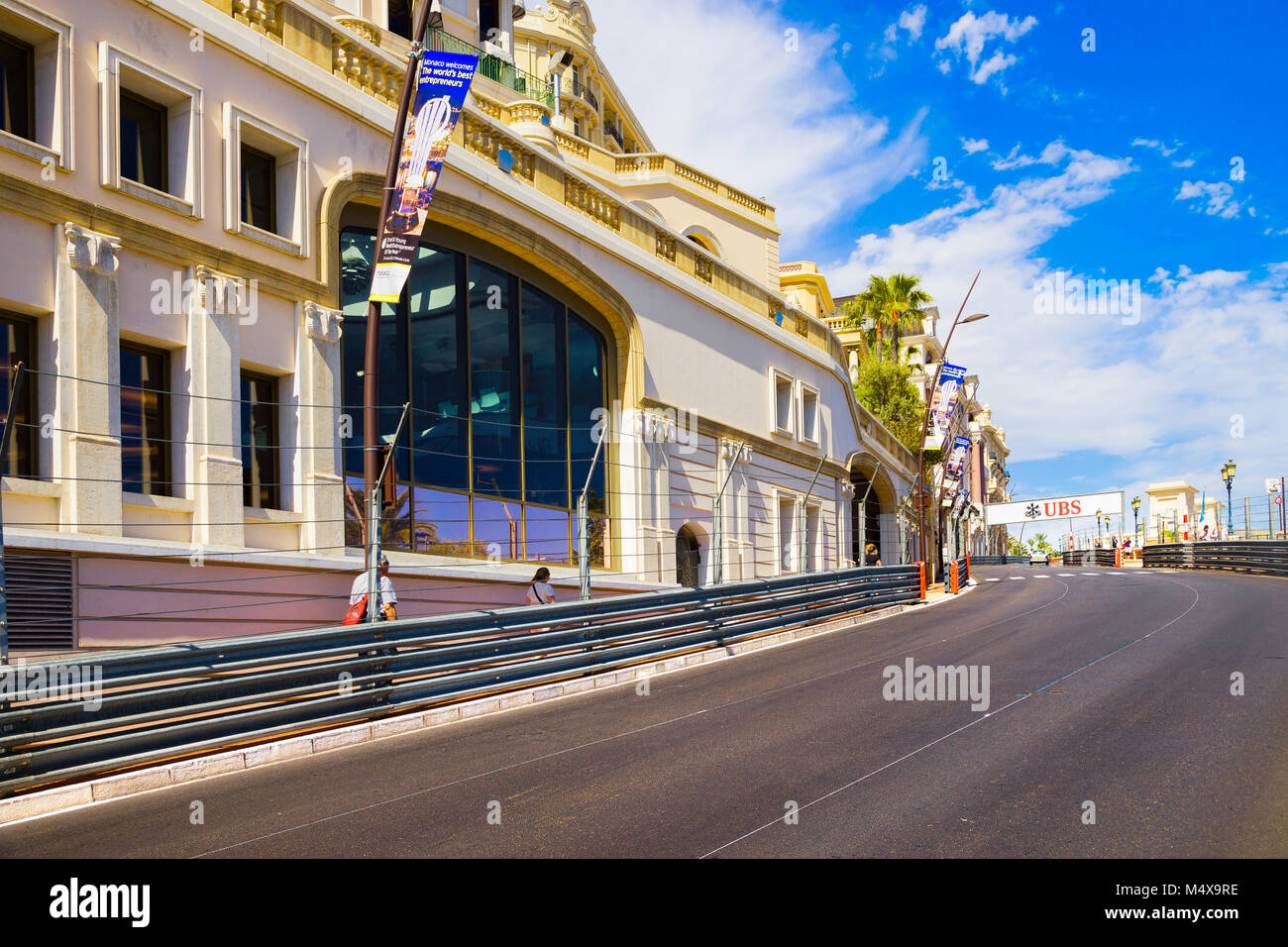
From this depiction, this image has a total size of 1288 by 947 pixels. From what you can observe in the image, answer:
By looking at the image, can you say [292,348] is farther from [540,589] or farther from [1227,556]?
[1227,556]

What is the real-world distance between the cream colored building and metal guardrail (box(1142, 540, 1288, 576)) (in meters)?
20.3

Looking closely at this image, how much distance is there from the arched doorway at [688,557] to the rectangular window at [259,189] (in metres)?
10.9

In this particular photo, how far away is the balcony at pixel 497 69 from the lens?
1164 inches

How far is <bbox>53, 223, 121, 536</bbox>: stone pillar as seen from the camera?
35.3ft

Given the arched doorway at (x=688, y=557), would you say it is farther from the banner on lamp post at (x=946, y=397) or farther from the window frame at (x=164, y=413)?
the banner on lamp post at (x=946, y=397)

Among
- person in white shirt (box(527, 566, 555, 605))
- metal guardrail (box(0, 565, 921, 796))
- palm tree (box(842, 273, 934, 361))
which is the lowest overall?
metal guardrail (box(0, 565, 921, 796))

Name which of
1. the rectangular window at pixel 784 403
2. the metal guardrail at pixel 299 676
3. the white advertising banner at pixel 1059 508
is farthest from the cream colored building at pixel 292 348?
the white advertising banner at pixel 1059 508

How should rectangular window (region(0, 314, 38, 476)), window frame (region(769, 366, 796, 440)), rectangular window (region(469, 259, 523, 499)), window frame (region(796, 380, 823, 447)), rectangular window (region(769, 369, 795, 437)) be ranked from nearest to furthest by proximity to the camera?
1. rectangular window (region(0, 314, 38, 476))
2. rectangular window (region(469, 259, 523, 499))
3. window frame (region(769, 366, 796, 440))
4. rectangular window (region(769, 369, 795, 437))
5. window frame (region(796, 380, 823, 447))

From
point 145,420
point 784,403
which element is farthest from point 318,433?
point 784,403

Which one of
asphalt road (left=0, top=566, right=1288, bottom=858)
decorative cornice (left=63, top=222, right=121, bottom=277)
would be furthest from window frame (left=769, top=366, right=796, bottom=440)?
decorative cornice (left=63, top=222, right=121, bottom=277)

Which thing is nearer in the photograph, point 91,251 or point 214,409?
point 91,251

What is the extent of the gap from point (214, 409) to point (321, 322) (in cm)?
214

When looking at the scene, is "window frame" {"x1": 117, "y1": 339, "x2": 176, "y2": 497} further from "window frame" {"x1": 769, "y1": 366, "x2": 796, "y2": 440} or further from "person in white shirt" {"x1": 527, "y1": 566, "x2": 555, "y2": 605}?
"window frame" {"x1": 769, "y1": 366, "x2": 796, "y2": 440}

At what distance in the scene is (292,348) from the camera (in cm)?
1366
